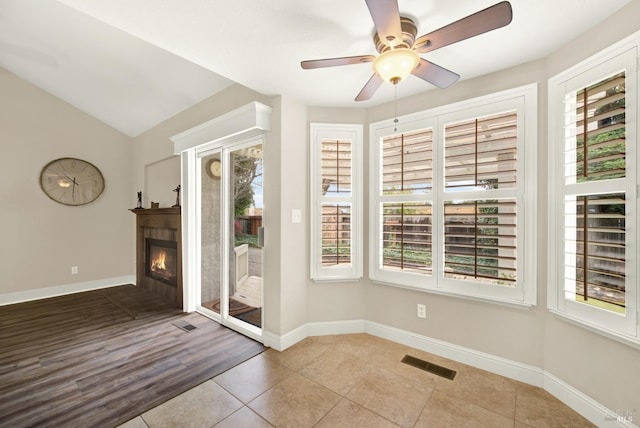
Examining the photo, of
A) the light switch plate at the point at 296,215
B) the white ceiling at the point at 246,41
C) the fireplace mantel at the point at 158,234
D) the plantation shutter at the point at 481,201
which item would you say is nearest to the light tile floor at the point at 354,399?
the plantation shutter at the point at 481,201

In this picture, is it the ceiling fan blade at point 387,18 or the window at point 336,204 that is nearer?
the ceiling fan blade at point 387,18

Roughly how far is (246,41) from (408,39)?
1.04 meters

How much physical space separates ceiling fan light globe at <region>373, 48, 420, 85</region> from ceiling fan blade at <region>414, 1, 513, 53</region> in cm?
6

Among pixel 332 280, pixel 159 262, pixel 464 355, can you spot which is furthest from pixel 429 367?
pixel 159 262

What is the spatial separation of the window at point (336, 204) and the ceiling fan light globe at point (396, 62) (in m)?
1.37

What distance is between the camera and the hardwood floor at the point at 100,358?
1.80 metres

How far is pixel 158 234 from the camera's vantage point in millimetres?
Result: 4215

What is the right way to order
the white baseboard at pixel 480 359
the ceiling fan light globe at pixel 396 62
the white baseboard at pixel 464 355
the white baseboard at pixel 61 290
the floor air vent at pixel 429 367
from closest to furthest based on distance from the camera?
the ceiling fan light globe at pixel 396 62 → the white baseboard at pixel 480 359 → the white baseboard at pixel 464 355 → the floor air vent at pixel 429 367 → the white baseboard at pixel 61 290

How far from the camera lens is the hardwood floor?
1.80 m

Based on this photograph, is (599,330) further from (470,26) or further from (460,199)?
(470,26)

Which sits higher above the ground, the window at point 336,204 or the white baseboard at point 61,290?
the window at point 336,204

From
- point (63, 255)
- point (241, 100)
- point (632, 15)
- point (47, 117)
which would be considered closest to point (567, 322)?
point (632, 15)

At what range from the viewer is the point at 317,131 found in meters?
2.80

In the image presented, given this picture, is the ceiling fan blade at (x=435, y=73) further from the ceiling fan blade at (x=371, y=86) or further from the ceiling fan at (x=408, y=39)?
the ceiling fan blade at (x=371, y=86)
